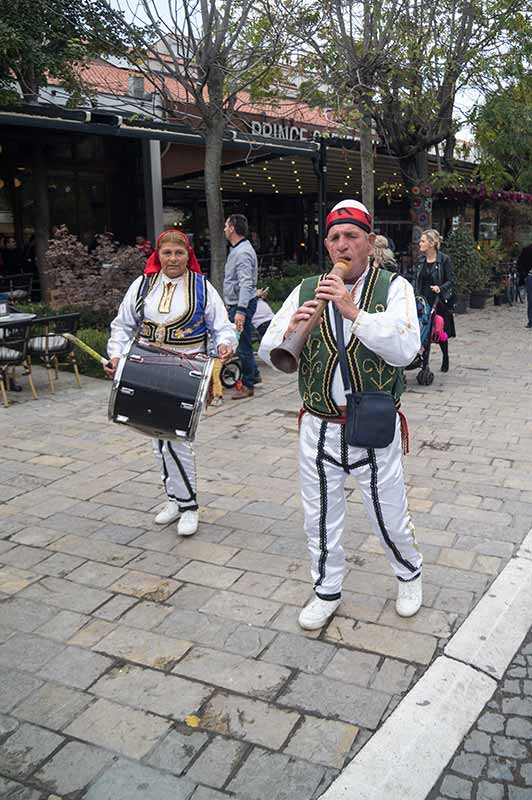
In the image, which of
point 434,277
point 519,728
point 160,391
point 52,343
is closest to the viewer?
point 519,728

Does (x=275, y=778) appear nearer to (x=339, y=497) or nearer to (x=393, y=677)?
(x=393, y=677)

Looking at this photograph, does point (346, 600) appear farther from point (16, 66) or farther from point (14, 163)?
point (14, 163)

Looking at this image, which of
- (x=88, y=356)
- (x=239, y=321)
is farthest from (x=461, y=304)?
(x=239, y=321)

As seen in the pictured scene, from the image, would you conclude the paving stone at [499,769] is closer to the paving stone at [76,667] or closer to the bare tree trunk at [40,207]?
the paving stone at [76,667]

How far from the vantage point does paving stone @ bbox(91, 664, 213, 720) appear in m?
2.97

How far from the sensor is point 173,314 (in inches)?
173

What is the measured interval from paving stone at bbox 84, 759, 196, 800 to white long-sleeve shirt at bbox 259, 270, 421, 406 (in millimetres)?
1654

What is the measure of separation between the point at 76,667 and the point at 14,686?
10.5 inches

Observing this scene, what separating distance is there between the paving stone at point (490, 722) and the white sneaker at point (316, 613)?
856 mm

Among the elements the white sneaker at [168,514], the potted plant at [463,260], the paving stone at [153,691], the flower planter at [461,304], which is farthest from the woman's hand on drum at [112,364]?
the potted plant at [463,260]

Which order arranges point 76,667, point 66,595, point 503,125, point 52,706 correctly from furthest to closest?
point 503,125, point 66,595, point 76,667, point 52,706

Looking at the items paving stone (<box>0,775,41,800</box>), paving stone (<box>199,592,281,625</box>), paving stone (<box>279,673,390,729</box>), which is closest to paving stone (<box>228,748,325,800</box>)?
paving stone (<box>279,673,390,729</box>)

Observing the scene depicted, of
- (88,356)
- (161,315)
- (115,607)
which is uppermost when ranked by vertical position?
(161,315)

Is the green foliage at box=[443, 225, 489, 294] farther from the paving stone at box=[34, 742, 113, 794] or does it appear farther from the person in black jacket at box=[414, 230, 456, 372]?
the paving stone at box=[34, 742, 113, 794]
